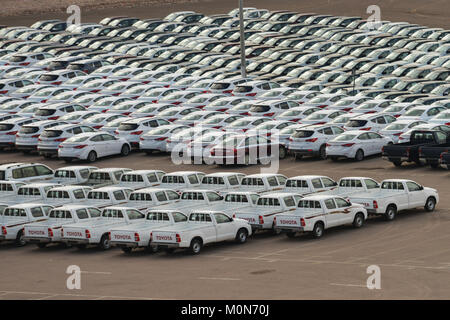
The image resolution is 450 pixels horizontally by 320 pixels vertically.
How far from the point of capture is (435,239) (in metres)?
→ 36.5

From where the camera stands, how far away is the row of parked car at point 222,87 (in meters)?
51.8

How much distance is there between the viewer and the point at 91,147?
52.3 m

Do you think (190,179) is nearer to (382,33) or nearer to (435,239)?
(435,239)

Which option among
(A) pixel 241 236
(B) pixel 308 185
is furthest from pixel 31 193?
(B) pixel 308 185

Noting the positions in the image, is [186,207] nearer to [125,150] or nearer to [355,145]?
[355,145]

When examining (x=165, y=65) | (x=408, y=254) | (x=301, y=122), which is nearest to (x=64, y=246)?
(x=408, y=254)

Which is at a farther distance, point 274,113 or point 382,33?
point 382,33

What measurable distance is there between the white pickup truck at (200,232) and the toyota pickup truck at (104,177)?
8.15 m

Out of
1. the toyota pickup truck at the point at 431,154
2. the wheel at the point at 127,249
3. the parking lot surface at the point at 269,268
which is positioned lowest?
the parking lot surface at the point at 269,268

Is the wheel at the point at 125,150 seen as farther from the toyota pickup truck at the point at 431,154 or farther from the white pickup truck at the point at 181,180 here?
→ the toyota pickup truck at the point at 431,154

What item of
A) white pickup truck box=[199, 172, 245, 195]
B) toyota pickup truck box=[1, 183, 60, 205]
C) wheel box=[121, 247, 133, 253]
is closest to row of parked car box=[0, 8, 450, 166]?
white pickup truck box=[199, 172, 245, 195]

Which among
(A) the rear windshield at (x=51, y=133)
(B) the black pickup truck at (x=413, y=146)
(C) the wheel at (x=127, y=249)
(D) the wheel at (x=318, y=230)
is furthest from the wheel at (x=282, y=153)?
(C) the wheel at (x=127, y=249)

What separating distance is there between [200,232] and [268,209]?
Answer: 339cm

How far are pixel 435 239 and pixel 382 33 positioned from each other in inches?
1664
